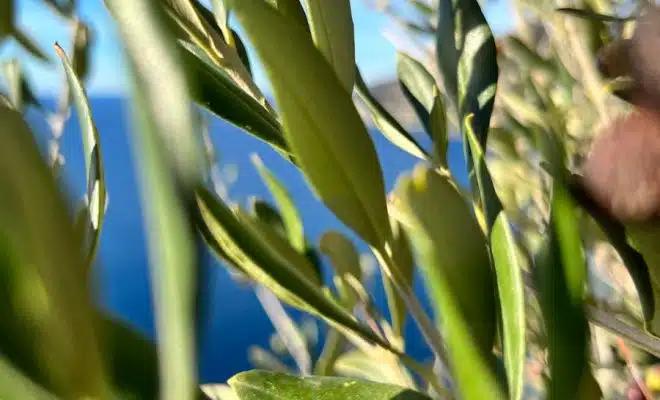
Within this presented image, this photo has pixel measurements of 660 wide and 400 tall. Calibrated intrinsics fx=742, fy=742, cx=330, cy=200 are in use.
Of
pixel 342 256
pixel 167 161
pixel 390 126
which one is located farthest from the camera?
pixel 342 256

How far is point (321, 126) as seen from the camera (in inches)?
8.3

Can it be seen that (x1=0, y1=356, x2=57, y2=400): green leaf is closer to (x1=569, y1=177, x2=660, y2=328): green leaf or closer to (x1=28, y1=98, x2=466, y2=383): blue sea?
(x1=569, y1=177, x2=660, y2=328): green leaf

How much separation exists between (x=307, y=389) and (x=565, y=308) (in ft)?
0.26

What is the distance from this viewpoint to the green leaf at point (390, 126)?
316 millimetres

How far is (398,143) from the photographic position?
33 centimetres

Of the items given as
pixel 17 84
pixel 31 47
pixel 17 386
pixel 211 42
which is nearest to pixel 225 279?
pixel 17 84

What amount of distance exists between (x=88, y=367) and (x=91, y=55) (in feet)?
1.43

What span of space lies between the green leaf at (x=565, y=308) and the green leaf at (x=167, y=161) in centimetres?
12

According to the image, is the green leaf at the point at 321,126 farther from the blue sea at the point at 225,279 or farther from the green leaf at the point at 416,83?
the blue sea at the point at 225,279

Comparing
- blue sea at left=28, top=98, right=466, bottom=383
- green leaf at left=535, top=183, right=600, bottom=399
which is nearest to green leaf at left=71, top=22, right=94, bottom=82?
green leaf at left=535, top=183, right=600, bottom=399

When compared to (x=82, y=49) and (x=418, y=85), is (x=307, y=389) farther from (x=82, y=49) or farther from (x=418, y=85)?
(x=82, y=49)

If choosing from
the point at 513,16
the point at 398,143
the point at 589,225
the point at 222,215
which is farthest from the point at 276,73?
the point at 513,16

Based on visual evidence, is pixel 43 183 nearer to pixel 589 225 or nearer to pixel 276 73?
pixel 276 73

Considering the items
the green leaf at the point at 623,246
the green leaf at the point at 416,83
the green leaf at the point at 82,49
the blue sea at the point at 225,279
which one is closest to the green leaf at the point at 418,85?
the green leaf at the point at 416,83
